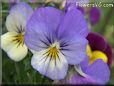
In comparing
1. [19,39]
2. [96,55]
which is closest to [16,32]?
[19,39]

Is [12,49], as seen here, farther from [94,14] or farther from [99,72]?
Answer: [94,14]

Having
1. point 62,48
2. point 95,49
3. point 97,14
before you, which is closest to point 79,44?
point 62,48

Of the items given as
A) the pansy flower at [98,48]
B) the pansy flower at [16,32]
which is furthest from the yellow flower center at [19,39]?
the pansy flower at [98,48]

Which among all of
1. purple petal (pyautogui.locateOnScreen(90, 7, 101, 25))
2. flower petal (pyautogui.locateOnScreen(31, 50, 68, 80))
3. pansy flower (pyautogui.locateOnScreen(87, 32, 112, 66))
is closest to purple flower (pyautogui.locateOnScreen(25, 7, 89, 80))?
flower petal (pyautogui.locateOnScreen(31, 50, 68, 80))

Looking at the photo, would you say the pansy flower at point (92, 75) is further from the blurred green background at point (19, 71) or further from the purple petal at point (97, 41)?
the purple petal at point (97, 41)

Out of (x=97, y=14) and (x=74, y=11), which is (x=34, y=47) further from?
(x=97, y=14)

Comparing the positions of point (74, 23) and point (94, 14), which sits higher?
point (74, 23)

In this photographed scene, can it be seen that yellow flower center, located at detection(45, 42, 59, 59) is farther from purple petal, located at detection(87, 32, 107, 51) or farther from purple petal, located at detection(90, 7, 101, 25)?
purple petal, located at detection(90, 7, 101, 25)

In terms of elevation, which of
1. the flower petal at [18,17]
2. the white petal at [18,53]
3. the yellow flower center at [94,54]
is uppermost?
the flower petal at [18,17]
